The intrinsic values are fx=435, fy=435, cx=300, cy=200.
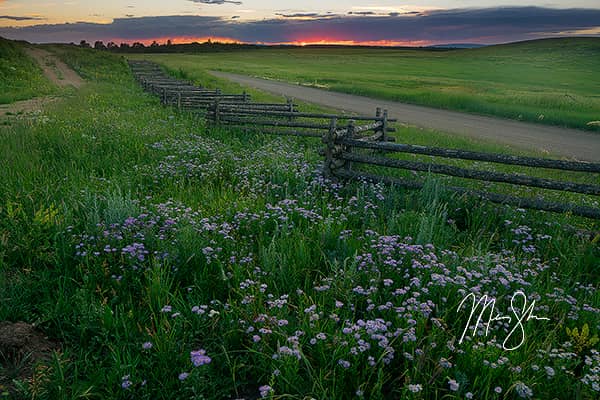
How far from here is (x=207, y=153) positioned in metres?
9.48

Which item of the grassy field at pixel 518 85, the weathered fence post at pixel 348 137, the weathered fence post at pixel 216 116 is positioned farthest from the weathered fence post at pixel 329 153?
the grassy field at pixel 518 85

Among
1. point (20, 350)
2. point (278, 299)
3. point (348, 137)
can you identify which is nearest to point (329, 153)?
point (348, 137)

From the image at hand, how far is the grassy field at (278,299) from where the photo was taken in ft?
9.33

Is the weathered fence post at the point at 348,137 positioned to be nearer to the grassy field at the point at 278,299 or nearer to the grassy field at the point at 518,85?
the grassy field at the point at 278,299

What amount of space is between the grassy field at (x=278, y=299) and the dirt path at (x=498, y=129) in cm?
878

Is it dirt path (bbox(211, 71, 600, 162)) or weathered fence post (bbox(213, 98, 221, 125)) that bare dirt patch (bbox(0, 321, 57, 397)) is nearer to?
weathered fence post (bbox(213, 98, 221, 125))

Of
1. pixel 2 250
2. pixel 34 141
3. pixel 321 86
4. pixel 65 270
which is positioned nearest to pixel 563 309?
pixel 65 270

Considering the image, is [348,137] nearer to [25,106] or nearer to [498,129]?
[498,129]

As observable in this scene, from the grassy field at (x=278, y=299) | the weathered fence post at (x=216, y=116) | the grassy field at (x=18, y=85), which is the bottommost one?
the grassy field at (x=278, y=299)

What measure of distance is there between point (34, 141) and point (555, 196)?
11054 millimetres

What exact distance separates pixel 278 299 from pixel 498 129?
56.2 feet

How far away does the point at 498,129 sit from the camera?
58.9ft

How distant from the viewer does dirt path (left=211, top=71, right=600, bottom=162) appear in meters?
14.5

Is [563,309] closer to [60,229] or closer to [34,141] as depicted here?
[60,229]
